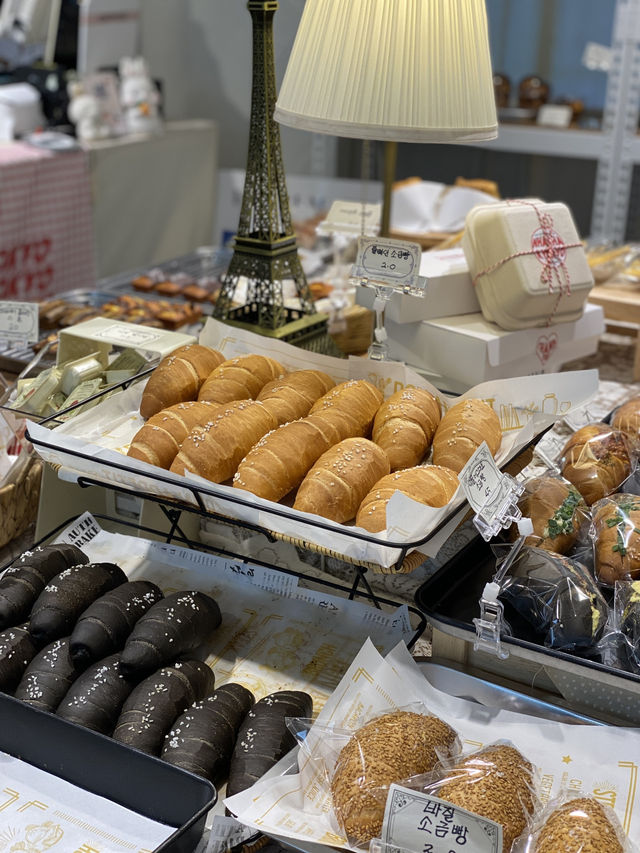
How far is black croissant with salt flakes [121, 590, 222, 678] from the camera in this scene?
0.98 m

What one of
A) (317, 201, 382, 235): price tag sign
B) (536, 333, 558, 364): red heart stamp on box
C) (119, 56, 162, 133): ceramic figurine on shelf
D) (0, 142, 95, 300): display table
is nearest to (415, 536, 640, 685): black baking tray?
(536, 333, 558, 364): red heart stamp on box

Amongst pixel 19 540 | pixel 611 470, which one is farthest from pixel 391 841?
pixel 19 540

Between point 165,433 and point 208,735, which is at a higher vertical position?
point 165,433

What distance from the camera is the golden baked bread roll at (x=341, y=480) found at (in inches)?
38.2

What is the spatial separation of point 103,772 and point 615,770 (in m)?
0.48

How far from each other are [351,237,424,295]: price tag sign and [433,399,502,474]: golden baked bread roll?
23 cm

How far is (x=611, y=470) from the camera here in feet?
3.86

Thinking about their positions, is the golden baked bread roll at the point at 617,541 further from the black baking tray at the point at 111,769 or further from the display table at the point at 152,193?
the display table at the point at 152,193

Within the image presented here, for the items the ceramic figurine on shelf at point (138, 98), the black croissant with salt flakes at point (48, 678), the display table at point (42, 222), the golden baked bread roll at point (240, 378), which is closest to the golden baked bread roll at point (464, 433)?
the golden baked bread roll at point (240, 378)

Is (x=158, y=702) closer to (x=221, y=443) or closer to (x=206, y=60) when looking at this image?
(x=221, y=443)

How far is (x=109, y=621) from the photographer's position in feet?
3.34

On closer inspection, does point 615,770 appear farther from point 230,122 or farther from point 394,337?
point 230,122

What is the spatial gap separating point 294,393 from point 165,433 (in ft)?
0.60

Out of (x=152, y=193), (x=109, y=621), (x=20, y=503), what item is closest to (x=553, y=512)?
(x=109, y=621)
